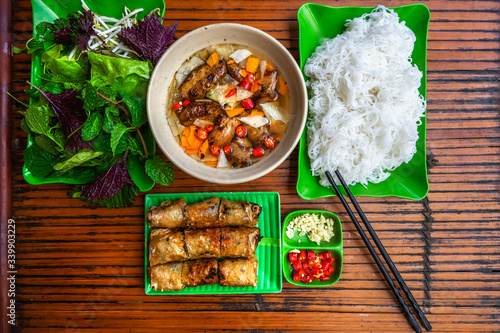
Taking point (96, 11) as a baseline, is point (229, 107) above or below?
below

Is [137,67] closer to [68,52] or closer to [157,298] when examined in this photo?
[68,52]

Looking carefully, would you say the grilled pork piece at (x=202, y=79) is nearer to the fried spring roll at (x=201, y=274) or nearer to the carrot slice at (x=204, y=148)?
the carrot slice at (x=204, y=148)

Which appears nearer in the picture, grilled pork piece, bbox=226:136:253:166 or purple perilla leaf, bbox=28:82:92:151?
purple perilla leaf, bbox=28:82:92:151

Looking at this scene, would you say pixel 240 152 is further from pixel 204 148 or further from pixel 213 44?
pixel 213 44

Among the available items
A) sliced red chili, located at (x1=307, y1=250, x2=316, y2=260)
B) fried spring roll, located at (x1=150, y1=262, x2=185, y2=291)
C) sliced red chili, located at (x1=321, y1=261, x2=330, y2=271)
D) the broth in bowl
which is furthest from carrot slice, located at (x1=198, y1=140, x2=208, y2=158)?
sliced red chili, located at (x1=321, y1=261, x2=330, y2=271)

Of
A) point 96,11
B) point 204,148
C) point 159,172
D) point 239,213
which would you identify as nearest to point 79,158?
point 159,172

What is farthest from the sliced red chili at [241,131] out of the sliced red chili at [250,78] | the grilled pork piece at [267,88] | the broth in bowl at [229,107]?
the sliced red chili at [250,78]

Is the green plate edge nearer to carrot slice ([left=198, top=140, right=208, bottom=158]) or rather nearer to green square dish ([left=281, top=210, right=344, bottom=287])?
carrot slice ([left=198, top=140, right=208, bottom=158])
